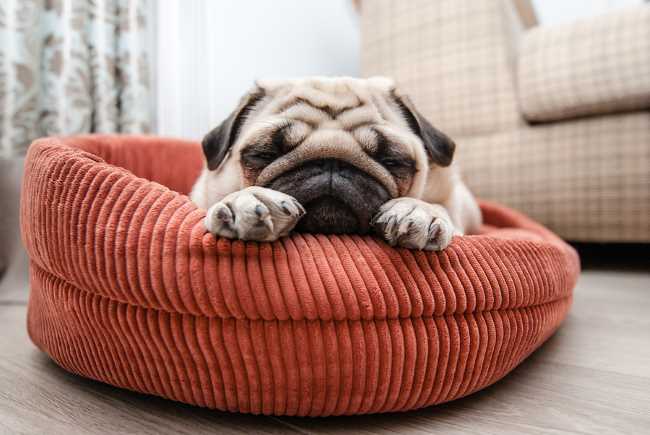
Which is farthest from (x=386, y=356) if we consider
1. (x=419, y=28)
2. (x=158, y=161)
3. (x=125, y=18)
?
(x=419, y=28)

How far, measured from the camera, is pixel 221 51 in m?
2.88

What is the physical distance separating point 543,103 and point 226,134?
5.71 ft

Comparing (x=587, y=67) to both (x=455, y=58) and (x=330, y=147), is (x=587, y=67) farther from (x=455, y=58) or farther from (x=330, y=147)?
(x=330, y=147)

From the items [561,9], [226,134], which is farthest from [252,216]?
[561,9]

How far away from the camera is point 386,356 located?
2.78 ft

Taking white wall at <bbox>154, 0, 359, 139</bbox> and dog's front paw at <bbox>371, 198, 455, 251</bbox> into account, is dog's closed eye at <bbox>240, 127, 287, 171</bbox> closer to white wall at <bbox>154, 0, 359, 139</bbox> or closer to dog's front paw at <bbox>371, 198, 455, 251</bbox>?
dog's front paw at <bbox>371, 198, 455, 251</bbox>

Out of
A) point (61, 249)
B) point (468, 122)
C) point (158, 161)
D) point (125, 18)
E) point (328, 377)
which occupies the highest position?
point (125, 18)

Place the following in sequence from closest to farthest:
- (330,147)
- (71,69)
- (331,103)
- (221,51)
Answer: (330,147), (331,103), (71,69), (221,51)

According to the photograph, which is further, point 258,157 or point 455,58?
point 455,58

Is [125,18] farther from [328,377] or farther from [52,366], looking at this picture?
[328,377]

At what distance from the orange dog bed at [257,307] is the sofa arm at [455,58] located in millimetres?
1770

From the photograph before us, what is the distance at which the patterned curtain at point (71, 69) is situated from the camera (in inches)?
79.7

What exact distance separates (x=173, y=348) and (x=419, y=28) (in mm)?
2445

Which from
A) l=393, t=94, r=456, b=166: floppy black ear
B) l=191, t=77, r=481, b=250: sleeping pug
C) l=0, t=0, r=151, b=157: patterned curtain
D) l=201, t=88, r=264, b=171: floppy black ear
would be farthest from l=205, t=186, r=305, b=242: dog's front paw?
l=0, t=0, r=151, b=157: patterned curtain
